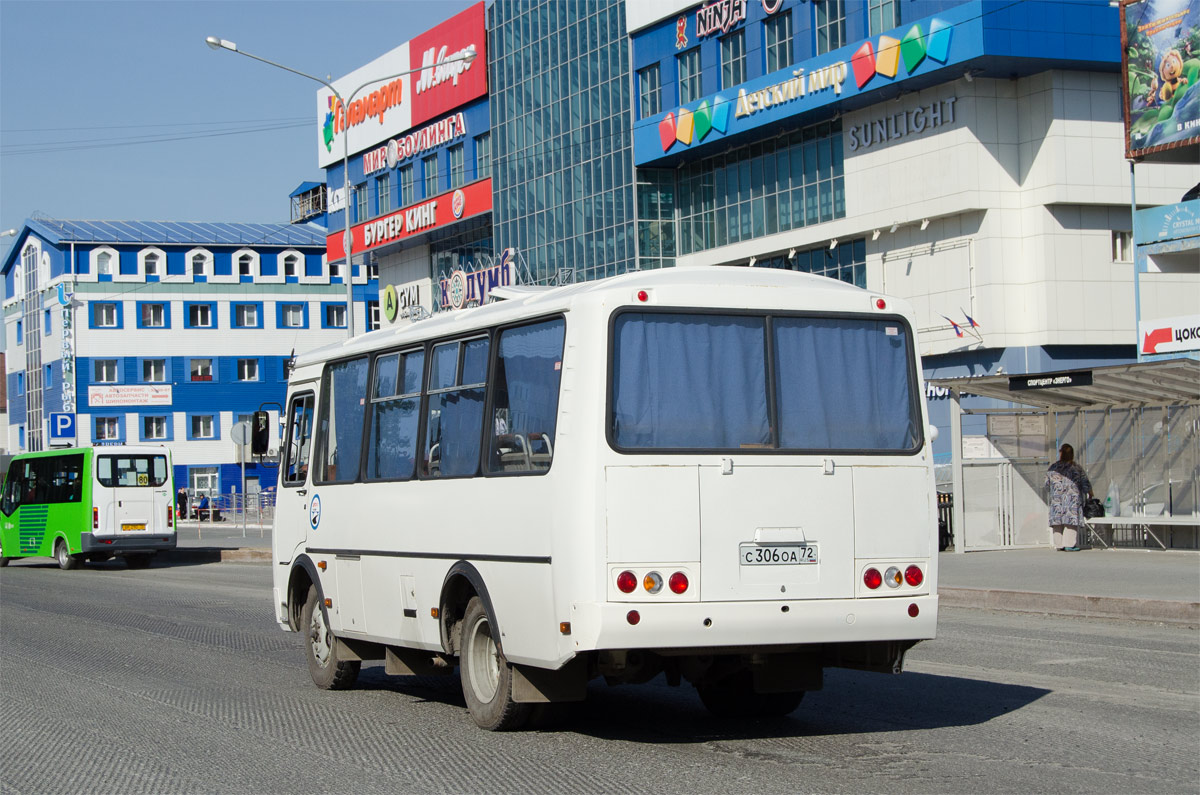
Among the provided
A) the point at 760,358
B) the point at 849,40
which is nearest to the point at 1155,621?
the point at 760,358

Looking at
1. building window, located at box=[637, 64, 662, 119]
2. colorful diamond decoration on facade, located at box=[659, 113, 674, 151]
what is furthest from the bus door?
building window, located at box=[637, 64, 662, 119]

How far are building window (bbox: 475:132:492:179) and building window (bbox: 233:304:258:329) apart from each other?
114 ft

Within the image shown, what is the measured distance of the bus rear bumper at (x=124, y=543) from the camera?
33.9 m

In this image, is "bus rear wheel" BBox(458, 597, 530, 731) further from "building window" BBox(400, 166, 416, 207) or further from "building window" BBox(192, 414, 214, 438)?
"building window" BBox(192, 414, 214, 438)

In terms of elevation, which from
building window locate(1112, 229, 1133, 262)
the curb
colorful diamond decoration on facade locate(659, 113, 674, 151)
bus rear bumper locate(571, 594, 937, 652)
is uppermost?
colorful diamond decoration on facade locate(659, 113, 674, 151)

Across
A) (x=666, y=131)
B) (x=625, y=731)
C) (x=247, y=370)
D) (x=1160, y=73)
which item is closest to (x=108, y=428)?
(x=247, y=370)

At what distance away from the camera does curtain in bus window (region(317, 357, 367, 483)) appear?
1134 cm

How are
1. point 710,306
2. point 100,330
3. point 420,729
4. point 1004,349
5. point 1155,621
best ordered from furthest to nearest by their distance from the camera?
point 100,330
point 1004,349
point 1155,621
point 420,729
point 710,306

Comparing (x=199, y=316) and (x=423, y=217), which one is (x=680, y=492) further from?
(x=199, y=316)

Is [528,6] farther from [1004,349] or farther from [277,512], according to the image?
[277,512]

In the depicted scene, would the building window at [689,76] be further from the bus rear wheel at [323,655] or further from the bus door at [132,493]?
the bus rear wheel at [323,655]

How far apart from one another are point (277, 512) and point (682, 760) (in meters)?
5.66

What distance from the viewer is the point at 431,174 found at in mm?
67562

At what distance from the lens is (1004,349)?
40719 millimetres
